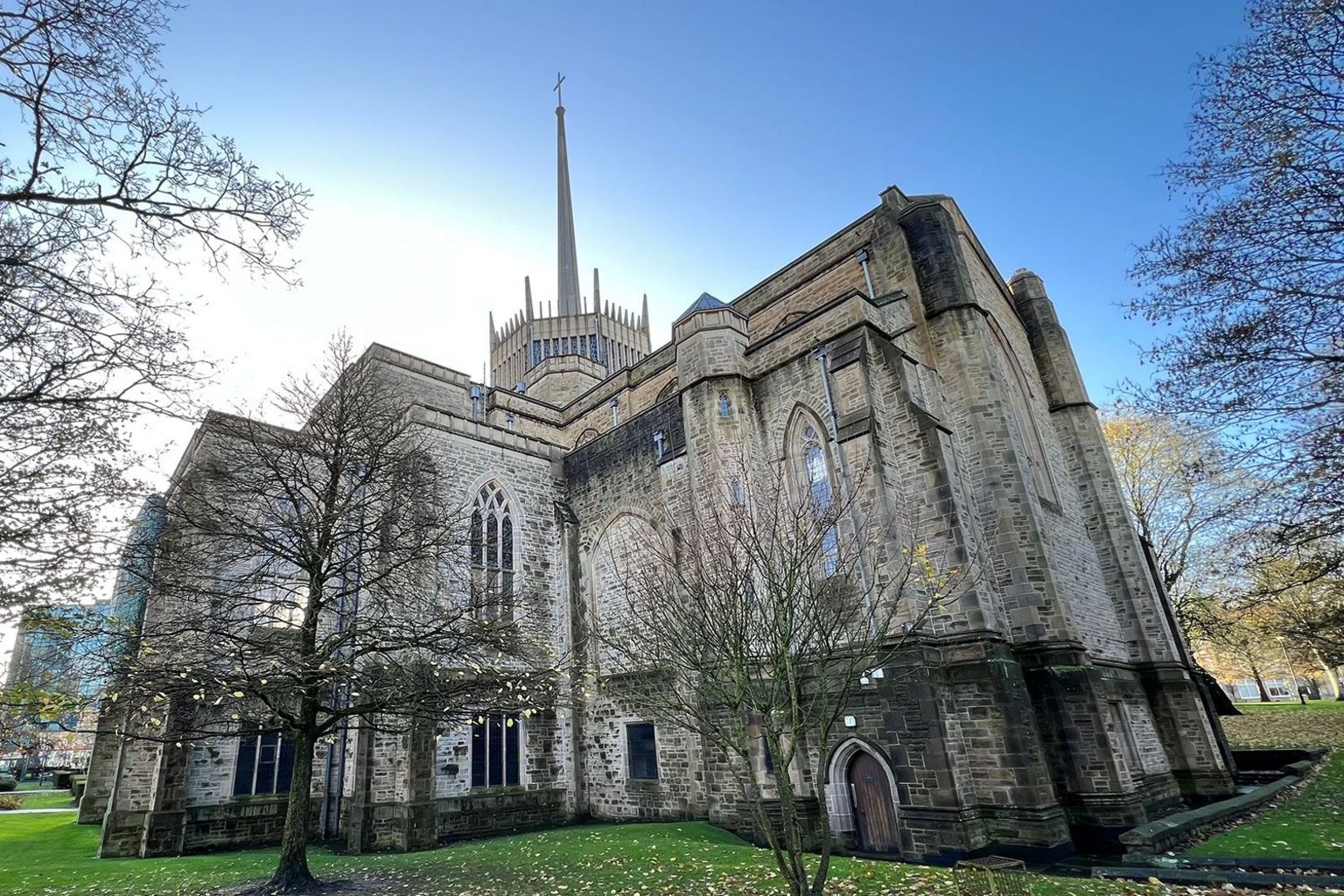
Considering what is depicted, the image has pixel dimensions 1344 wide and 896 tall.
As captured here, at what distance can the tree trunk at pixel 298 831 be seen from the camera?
990 centimetres

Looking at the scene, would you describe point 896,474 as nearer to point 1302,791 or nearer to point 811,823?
point 811,823

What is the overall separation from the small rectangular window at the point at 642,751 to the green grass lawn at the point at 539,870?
175 cm

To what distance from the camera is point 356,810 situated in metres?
14.2

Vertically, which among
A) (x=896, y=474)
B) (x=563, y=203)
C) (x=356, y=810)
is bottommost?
(x=356, y=810)

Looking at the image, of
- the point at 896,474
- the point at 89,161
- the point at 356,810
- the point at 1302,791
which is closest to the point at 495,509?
the point at 356,810

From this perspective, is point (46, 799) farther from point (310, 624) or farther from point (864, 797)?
point (864, 797)

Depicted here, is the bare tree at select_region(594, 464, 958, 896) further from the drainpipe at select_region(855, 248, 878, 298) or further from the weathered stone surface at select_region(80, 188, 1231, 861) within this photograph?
the drainpipe at select_region(855, 248, 878, 298)

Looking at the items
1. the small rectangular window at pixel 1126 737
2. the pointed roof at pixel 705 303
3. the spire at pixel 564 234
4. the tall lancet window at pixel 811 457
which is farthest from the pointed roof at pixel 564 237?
the small rectangular window at pixel 1126 737

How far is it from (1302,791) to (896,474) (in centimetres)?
1260

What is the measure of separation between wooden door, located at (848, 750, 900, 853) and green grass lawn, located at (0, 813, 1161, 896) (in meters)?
2.16

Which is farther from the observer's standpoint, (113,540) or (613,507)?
(613,507)

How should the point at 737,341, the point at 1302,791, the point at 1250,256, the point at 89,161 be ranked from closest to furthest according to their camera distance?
the point at 89,161 < the point at 1250,256 < the point at 1302,791 < the point at 737,341

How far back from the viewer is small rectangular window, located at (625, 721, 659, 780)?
1672 cm

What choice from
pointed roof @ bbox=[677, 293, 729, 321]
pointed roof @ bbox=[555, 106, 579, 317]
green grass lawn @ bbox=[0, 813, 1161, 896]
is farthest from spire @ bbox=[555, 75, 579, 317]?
green grass lawn @ bbox=[0, 813, 1161, 896]
